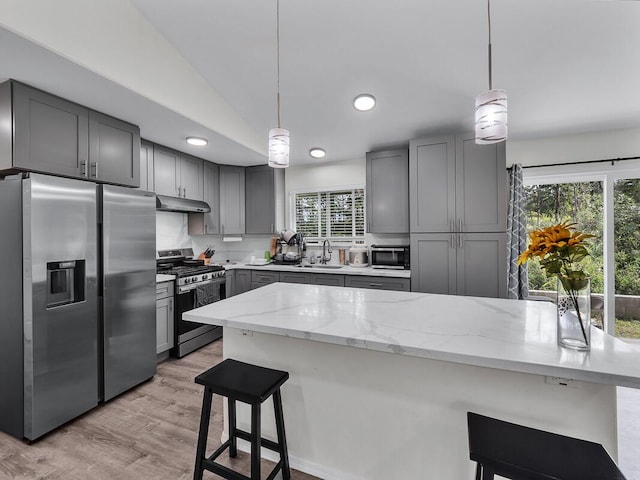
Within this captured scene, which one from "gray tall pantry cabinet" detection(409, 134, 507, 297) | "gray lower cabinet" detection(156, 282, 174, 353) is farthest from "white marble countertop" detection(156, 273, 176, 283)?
"gray tall pantry cabinet" detection(409, 134, 507, 297)

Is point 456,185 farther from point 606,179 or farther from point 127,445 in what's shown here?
point 127,445

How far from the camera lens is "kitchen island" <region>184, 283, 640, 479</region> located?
1.11m

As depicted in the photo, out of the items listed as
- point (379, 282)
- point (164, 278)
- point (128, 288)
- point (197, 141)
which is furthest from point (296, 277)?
point (197, 141)

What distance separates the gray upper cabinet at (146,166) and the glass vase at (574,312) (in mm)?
3516

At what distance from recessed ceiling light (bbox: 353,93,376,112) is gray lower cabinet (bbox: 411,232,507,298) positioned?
55.4 inches

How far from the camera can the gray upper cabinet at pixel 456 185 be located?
296 cm

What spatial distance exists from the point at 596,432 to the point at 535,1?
7.64 feet

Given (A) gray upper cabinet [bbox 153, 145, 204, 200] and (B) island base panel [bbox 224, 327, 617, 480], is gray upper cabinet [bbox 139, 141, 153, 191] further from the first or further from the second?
(B) island base panel [bbox 224, 327, 617, 480]

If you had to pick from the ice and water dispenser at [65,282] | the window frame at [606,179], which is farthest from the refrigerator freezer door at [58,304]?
the window frame at [606,179]

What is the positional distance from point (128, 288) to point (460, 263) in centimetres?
309

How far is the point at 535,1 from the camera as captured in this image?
1.85 m

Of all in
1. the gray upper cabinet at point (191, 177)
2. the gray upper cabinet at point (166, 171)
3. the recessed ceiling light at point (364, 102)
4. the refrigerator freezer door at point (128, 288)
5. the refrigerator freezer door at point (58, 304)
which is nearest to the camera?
the refrigerator freezer door at point (58, 304)

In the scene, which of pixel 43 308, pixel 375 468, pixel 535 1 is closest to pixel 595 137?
pixel 535 1

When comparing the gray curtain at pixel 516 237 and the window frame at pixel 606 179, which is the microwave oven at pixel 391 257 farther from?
the window frame at pixel 606 179
